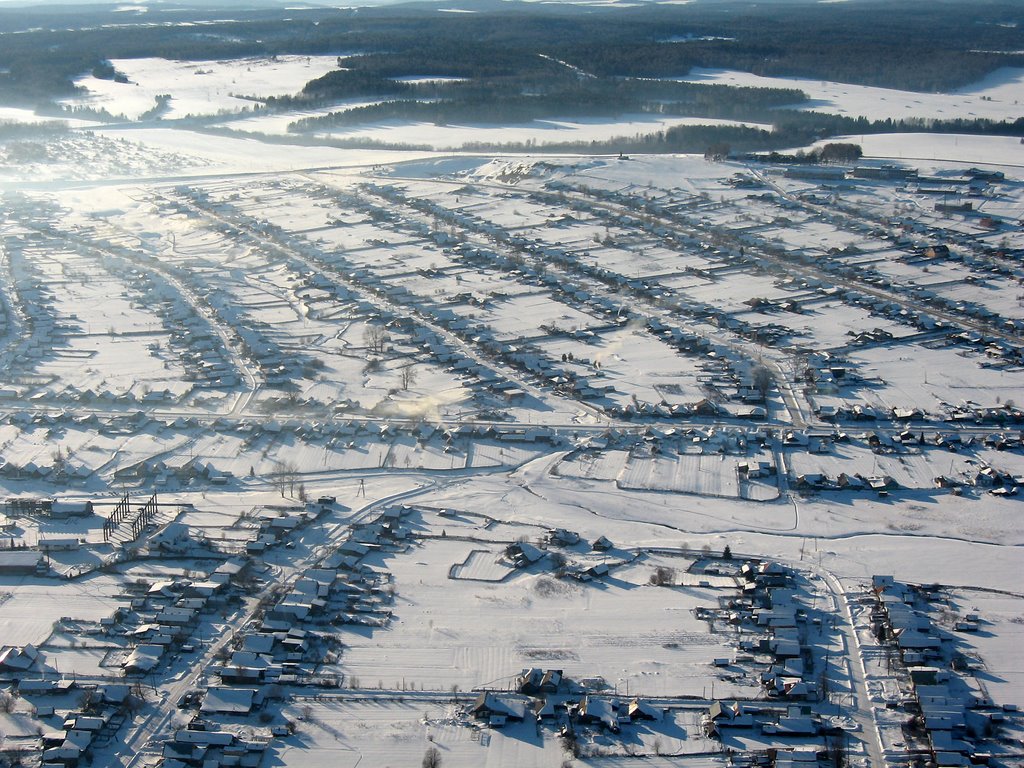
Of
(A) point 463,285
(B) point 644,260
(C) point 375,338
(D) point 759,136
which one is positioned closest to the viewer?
(C) point 375,338

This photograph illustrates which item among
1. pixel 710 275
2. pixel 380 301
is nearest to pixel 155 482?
pixel 380 301

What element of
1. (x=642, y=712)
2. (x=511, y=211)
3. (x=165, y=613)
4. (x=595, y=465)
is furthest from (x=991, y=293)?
(x=165, y=613)

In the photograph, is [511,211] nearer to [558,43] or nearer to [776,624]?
[776,624]

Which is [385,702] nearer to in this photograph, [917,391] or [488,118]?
[917,391]

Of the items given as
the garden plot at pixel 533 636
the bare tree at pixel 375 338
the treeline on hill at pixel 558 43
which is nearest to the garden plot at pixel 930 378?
the garden plot at pixel 533 636

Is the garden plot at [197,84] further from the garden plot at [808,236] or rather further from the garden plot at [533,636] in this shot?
the garden plot at [533,636]

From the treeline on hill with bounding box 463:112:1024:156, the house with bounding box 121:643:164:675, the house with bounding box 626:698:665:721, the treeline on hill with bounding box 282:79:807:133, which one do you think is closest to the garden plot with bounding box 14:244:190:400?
the house with bounding box 121:643:164:675
